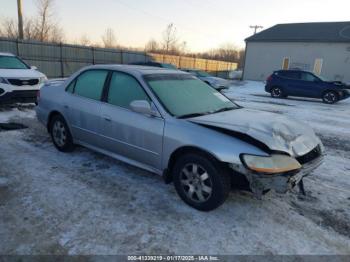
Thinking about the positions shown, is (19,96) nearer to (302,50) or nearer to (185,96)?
(185,96)

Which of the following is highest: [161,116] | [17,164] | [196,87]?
[196,87]

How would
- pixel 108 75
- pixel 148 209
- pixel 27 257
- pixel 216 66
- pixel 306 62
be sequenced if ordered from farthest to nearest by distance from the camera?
1. pixel 216 66
2. pixel 306 62
3. pixel 108 75
4. pixel 148 209
5. pixel 27 257

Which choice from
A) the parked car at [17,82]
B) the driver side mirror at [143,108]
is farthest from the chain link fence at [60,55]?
the driver side mirror at [143,108]

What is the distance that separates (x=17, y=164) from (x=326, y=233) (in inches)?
174

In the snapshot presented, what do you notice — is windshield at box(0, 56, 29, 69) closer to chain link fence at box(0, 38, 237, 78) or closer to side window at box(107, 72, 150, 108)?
side window at box(107, 72, 150, 108)

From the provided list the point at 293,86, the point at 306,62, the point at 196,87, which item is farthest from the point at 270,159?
the point at 306,62

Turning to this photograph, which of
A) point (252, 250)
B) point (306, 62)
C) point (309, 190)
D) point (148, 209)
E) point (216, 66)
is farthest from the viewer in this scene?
point (216, 66)

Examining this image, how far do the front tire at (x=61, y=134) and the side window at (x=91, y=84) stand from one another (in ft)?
2.17

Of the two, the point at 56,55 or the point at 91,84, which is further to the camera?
the point at 56,55

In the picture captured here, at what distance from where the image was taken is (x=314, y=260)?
272 cm

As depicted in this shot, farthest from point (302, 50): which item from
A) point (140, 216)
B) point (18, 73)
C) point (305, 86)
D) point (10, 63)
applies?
point (140, 216)

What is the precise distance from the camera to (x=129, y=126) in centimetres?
397

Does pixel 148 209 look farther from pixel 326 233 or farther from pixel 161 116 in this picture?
pixel 326 233

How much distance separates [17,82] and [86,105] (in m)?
5.28
